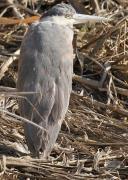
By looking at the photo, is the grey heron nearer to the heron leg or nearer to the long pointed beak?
the heron leg

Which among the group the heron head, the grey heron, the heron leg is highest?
the heron head

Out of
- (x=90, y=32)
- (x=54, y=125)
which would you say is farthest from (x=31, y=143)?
(x=90, y=32)

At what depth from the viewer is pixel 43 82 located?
465 centimetres

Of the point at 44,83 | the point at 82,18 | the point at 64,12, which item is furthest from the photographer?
the point at 82,18

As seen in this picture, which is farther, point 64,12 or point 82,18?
point 82,18

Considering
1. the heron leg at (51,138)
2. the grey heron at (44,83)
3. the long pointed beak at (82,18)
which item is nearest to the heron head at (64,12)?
the long pointed beak at (82,18)

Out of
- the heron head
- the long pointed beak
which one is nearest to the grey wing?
the heron head

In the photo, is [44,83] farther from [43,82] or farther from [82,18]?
[82,18]

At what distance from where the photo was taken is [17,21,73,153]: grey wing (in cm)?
461

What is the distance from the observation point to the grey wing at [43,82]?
4605 millimetres

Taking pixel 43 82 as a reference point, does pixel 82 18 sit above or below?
above

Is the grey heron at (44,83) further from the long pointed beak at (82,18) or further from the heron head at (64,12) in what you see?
the long pointed beak at (82,18)

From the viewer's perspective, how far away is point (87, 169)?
4.58 m

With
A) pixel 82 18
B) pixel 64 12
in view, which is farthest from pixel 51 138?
pixel 82 18
